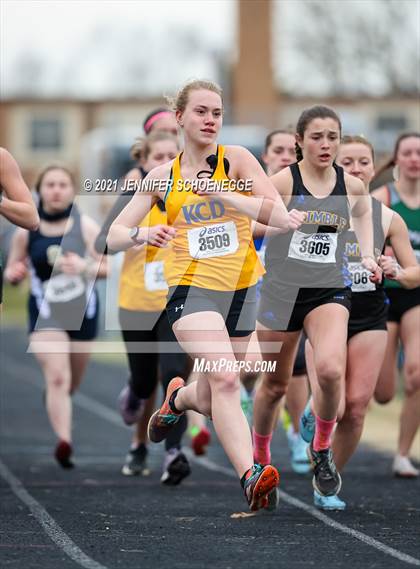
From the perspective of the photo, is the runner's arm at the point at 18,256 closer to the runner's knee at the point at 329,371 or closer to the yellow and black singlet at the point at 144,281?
the yellow and black singlet at the point at 144,281

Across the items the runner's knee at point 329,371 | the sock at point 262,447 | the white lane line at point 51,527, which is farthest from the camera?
the sock at point 262,447

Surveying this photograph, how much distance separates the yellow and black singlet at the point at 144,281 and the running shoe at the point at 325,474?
1973 mm

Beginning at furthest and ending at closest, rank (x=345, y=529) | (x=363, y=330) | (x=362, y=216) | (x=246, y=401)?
1. (x=246, y=401)
2. (x=363, y=330)
3. (x=362, y=216)
4. (x=345, y=529)

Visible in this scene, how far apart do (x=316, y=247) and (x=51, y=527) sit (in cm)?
212

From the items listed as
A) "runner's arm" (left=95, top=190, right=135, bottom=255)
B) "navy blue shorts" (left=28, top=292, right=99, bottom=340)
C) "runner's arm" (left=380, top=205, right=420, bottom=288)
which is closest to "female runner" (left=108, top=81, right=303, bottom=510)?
"runner's arm" (left=380, top=205, right=420, bottom=288)

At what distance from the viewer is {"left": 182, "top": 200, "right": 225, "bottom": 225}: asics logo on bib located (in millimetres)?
7539

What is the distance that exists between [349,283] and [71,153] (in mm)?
49221

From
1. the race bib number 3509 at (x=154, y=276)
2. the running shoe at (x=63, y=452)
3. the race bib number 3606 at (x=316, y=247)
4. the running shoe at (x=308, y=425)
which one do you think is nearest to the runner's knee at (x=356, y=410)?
the running shoe at (x=308, y=425)

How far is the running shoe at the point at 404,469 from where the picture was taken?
1014 centimetres

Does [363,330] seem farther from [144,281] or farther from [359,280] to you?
[144,281]

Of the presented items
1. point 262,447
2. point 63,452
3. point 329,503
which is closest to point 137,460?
point 63,452

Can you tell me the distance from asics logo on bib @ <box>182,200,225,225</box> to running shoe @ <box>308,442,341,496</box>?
159cm

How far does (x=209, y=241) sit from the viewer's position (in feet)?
24.8

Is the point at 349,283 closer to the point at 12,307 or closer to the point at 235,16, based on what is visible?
the point at 12,307
